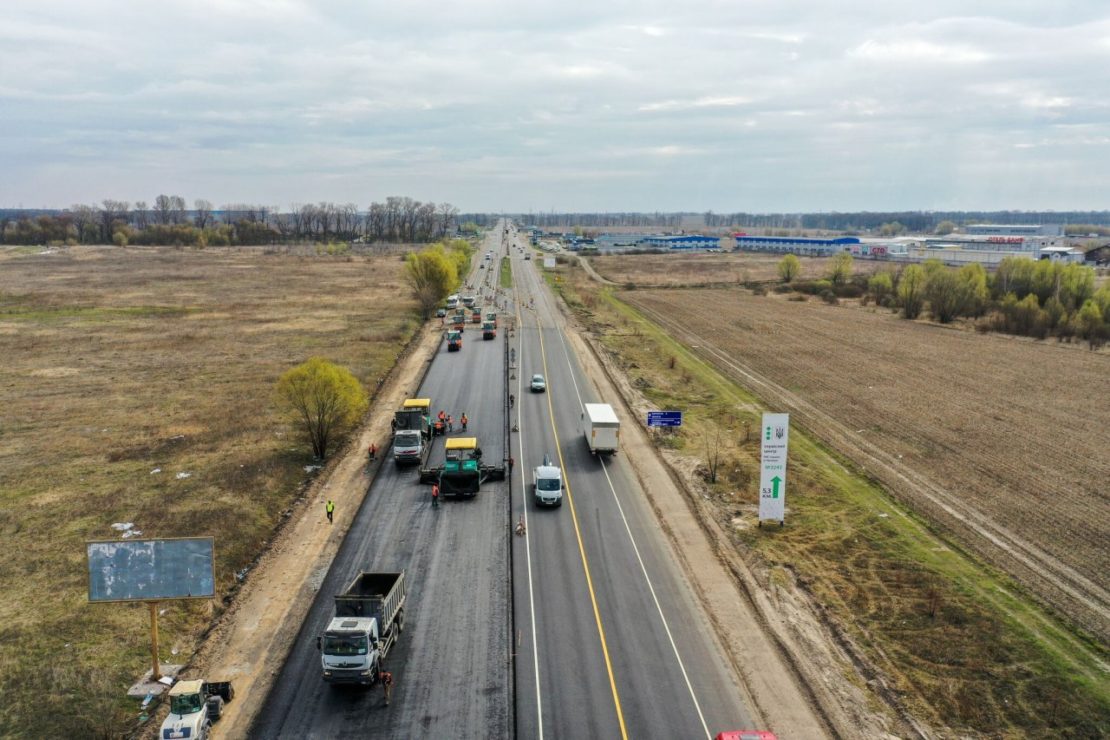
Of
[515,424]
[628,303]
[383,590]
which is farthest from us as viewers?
[628,303]

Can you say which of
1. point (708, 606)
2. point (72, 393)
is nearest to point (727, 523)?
point (708, 606)

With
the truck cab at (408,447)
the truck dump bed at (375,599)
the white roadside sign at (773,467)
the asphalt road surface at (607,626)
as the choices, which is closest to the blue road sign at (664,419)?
the asphalt road surface at (607,626)

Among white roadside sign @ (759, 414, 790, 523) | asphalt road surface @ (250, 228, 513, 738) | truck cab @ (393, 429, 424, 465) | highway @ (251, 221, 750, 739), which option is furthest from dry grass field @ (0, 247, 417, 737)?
white roadside sign @ (759, 414, 790, 523)

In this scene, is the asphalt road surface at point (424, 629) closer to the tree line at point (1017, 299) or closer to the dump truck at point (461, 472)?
the dump truck at point (461, 472)

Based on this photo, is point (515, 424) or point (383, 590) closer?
point (383, 590)

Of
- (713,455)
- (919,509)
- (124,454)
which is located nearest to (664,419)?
(713,455)

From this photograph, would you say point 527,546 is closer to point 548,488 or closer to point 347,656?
point 548,488

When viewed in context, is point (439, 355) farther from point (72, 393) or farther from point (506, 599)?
point (506, 599)
